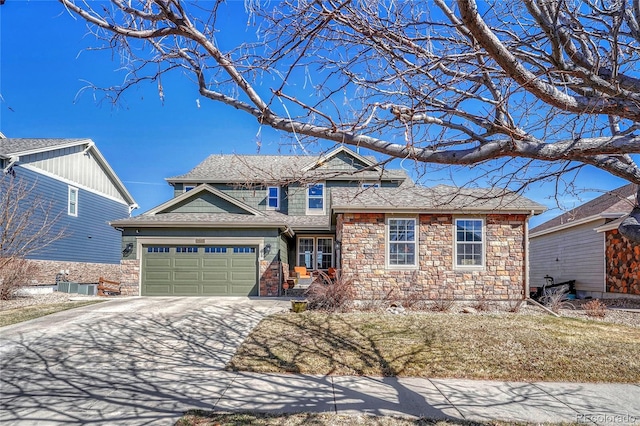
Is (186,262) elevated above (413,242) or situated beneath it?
situated beneath

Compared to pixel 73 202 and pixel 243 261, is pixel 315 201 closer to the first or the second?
pixel 243 261

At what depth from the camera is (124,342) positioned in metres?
8.35

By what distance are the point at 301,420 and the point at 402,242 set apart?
972 cm

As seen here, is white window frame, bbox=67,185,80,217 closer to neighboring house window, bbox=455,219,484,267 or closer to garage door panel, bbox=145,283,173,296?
garage door panel, bbox=145,283,173,296

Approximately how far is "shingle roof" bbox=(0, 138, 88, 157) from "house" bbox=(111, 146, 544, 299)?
5.40 metres

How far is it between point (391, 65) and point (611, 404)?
17.5 feet

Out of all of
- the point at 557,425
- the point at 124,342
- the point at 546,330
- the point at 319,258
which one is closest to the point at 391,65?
the point at 557,425

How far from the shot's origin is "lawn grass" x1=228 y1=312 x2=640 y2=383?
6.90 m

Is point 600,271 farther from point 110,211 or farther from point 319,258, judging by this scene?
point 110,211

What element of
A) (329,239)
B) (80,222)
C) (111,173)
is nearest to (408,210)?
(329,239)

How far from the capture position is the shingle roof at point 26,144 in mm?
17656

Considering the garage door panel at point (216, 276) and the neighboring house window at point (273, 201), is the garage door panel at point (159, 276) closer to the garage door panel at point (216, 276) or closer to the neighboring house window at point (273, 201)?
the garage door panel at point (216, 276)

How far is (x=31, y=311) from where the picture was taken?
11.8 metres

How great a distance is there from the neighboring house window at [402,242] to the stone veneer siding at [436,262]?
0.23 metres
